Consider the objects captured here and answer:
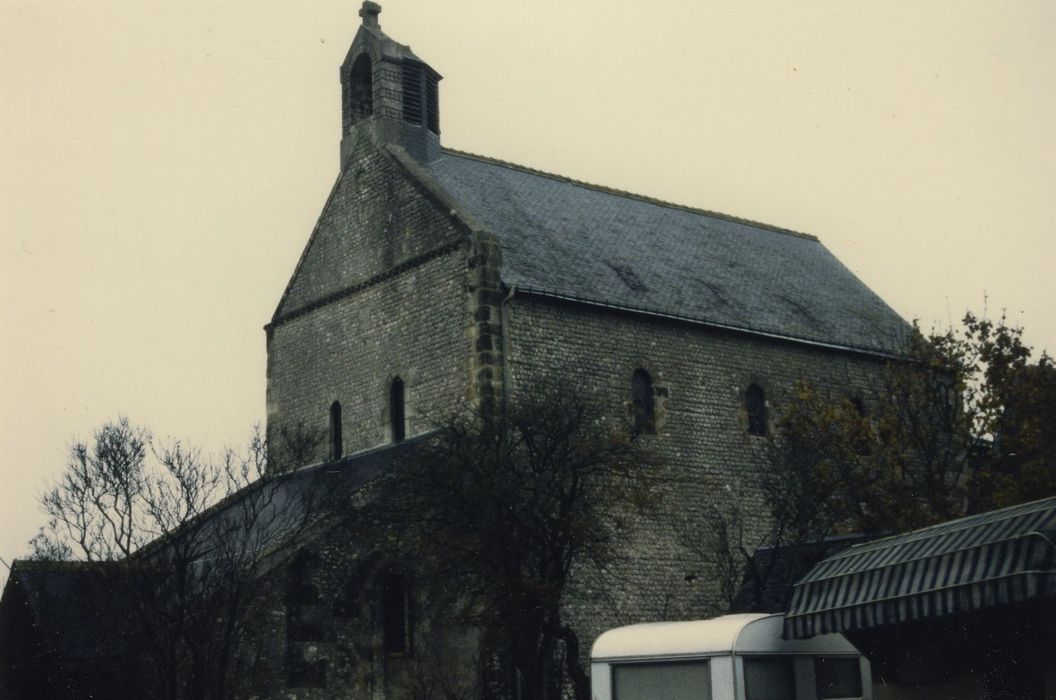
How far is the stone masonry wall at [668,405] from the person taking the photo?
26.6 metres

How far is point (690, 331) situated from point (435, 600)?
9970 millimetres

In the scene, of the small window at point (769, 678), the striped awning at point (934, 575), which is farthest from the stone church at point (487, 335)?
the striped awning at point (934, 575)

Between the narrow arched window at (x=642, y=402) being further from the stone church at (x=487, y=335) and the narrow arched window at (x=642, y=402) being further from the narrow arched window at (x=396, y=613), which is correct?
the narrow arched window at (x=396, y=613)

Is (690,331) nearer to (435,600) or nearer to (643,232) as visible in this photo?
(643,232)

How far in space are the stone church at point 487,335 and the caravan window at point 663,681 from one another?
861 centimetres

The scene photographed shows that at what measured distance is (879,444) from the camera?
29.8m

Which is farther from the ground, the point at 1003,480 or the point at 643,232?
the point at 643,232

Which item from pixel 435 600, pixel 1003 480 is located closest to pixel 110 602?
pixel 435 600

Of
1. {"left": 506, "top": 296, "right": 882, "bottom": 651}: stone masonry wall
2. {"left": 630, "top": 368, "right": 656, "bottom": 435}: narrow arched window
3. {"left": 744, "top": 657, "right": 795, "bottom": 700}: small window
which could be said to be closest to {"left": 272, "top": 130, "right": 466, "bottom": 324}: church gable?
{"left": 506, "top": 296, "right": 882, "bottom": 651}: stone masonry wall

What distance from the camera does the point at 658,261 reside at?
32.2 m

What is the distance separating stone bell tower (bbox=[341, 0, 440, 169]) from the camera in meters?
31.5

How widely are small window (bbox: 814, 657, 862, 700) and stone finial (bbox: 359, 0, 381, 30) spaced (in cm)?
2195

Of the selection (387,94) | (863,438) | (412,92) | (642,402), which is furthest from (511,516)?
(412,92)

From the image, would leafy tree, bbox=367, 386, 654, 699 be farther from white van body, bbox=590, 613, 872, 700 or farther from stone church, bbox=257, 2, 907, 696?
white van body, bbox=590, 613, 872, 700
